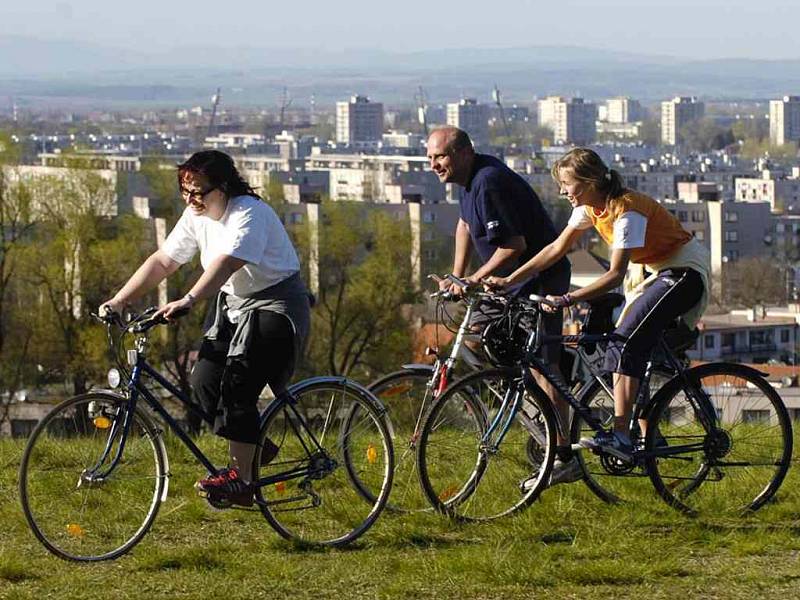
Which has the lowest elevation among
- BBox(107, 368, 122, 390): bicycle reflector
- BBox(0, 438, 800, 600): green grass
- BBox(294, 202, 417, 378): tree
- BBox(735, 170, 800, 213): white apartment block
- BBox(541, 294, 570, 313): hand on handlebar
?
BBox(735, 170, 800, 213): white apartment block

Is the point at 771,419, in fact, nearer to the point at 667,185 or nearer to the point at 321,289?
the point at 321,289

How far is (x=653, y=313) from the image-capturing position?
6.26 m

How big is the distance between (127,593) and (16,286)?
1435 inches

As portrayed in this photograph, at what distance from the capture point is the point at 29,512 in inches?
228

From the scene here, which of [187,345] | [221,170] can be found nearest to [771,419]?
[221,170]

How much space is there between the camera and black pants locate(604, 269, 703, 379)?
6.26 m

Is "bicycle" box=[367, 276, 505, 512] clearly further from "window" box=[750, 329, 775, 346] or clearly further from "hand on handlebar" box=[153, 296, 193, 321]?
"window" box=[750, 329, 775, 346]

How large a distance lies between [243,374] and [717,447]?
173 centimetres

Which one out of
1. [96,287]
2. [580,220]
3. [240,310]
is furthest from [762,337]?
[240,310]

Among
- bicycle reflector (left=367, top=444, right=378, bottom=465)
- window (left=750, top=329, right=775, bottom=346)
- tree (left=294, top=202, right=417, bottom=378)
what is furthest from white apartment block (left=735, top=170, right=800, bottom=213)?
bicycle reflector (left=367, top=444, right=378, bottom=465)

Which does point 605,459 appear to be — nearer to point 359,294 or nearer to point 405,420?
point 405,420

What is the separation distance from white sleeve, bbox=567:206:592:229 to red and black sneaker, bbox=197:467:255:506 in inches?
56.7

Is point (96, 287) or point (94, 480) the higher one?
point (94, 480)

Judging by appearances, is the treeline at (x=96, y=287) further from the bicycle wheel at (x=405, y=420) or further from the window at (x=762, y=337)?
the bicycle wheel at (x=405, y=420)
